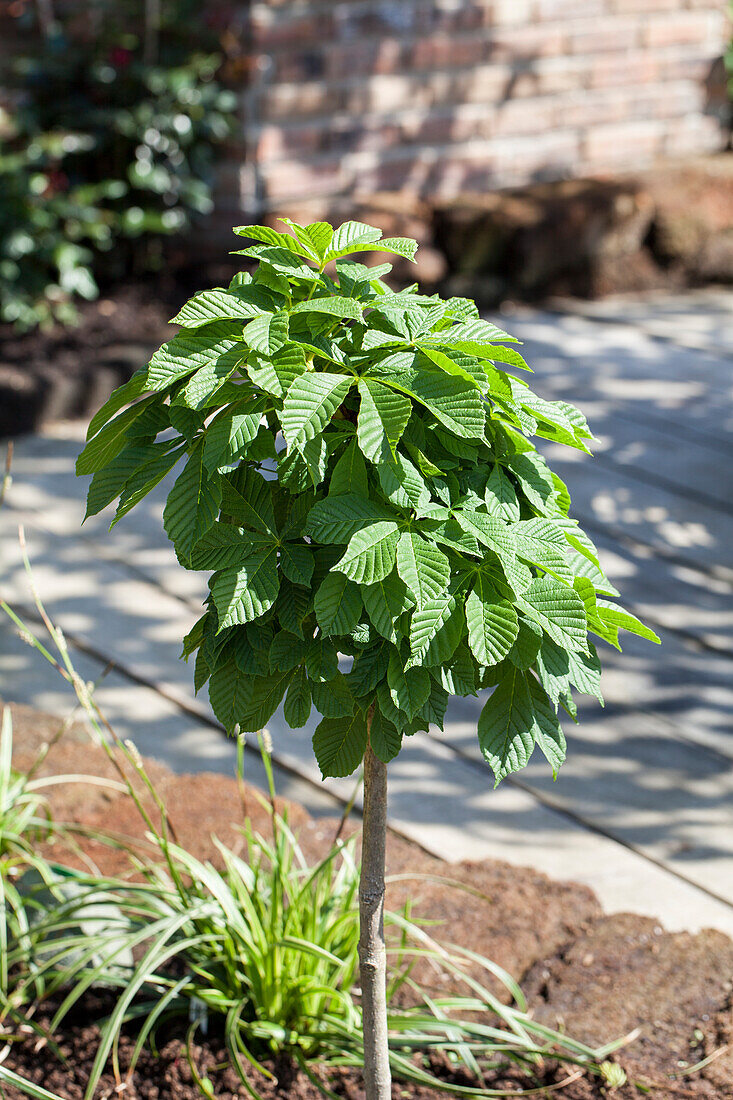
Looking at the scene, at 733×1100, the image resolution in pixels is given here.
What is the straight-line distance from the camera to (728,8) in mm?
6902

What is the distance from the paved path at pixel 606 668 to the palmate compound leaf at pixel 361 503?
4.26ft

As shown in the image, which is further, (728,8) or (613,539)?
(728,8)

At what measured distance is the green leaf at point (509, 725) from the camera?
1333mm

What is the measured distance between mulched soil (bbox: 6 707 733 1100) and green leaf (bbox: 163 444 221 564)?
3.40 feet

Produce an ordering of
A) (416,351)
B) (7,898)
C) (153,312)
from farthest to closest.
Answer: (153,312)
(7,898)
(416,351)

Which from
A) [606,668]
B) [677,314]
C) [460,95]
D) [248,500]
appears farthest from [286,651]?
[460,95]

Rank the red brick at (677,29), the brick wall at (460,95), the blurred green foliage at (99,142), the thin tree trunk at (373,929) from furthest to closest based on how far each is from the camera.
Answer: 1. the red brick at (677,29)
2. the brick wall at (460,95)
3. the blurred green foliage at (99,142)
4. the thin tree trunk at (373,929)

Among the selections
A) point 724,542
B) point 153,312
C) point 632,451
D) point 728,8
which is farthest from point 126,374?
point 728,8

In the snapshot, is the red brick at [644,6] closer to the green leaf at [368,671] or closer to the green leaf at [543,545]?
the green leaf at [543,545]

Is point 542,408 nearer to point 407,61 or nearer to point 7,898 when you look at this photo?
point 7,898

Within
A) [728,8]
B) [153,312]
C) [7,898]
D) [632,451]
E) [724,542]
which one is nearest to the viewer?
[7,898]

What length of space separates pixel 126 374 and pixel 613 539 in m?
2.18

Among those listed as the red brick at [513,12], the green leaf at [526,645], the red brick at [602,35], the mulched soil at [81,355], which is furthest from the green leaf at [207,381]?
the red brick at [602,35]

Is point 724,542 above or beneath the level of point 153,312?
beneath
